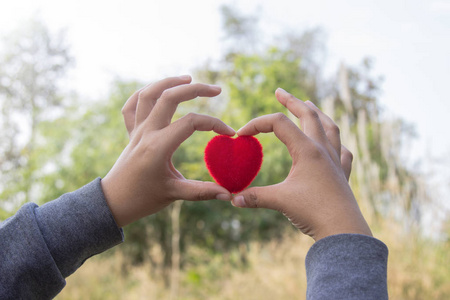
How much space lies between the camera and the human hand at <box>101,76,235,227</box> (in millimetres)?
614

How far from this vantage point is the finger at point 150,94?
0.68 m

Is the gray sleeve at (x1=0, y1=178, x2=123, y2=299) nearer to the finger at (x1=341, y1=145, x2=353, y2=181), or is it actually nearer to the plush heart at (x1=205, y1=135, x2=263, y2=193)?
the plush heart at (x1=205, y1=135, x2=263, y2=193)

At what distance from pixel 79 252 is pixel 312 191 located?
0.34 metres

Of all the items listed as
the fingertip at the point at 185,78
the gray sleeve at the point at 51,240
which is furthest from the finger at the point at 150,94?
the gray sleeve at the point at 51,240

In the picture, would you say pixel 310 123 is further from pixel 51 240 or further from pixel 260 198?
pixel 51 240

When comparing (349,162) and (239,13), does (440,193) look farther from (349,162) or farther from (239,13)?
(239,13)

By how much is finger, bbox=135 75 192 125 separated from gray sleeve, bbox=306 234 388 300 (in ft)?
1.07

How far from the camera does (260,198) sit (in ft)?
2.00

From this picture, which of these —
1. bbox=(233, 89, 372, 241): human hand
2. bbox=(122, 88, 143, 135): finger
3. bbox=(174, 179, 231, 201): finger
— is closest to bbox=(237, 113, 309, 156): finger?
bbox=(233, 89, 372, 241): human hand

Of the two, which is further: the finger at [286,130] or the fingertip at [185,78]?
the fingertip at [185,78]

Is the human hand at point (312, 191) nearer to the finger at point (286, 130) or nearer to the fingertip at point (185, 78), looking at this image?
the finger at point (286, 130)

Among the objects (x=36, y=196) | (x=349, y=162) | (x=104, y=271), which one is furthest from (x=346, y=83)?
(x=36, y=196)

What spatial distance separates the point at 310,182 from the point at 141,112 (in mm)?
283

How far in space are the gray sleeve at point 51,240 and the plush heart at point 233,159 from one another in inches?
9.5
